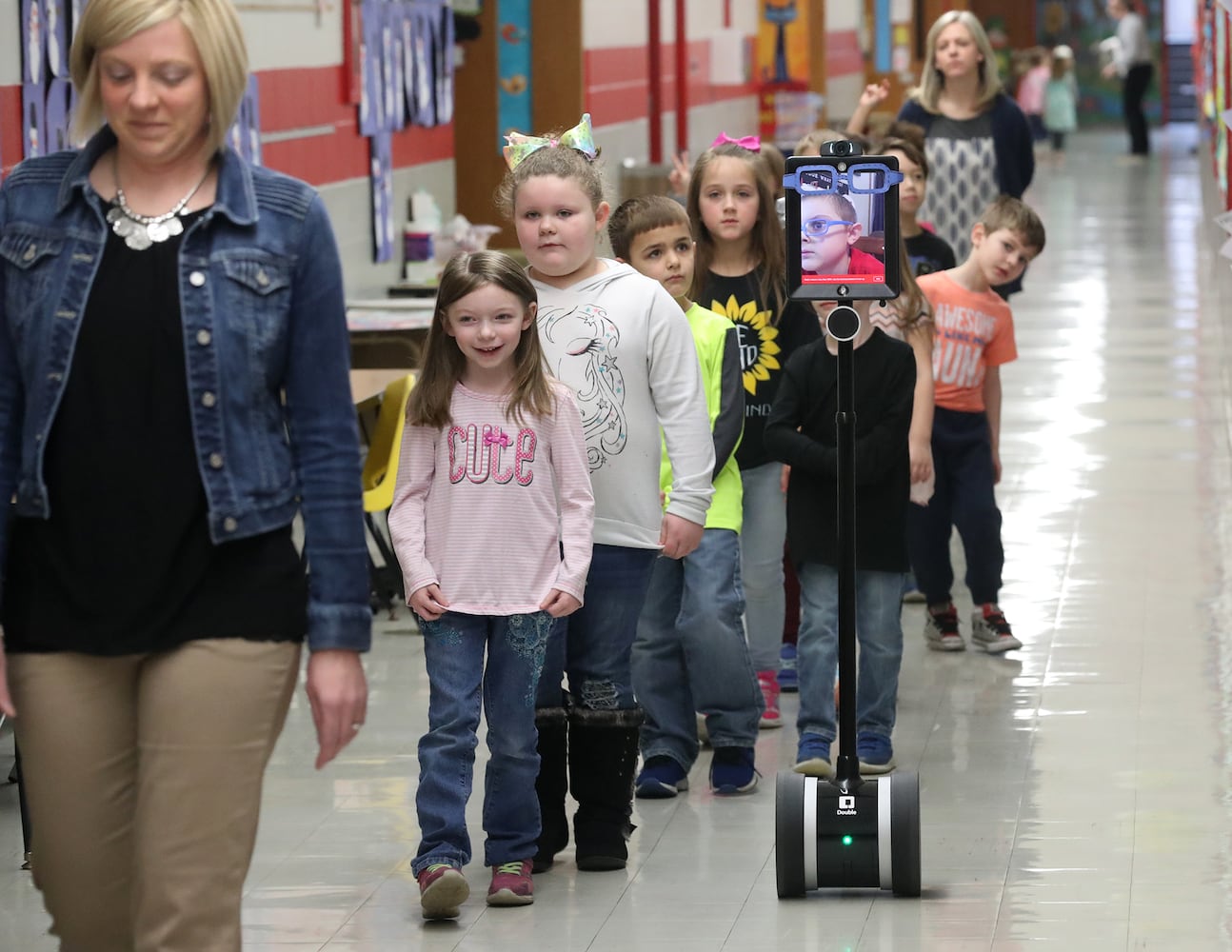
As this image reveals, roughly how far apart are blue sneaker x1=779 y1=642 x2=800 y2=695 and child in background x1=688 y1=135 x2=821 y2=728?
29.5 inches

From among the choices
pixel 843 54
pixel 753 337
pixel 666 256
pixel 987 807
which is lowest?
pixel 987 807

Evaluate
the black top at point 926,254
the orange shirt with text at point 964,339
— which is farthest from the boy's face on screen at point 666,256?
the black top at point 926,254

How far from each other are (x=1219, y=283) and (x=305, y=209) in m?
12.6

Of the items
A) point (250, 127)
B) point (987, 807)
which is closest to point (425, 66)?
point (250, 127)

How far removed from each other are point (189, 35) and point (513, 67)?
989 cm

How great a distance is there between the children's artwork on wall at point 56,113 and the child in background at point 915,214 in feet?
8.05

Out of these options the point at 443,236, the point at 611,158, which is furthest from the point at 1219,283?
the point at 443,236

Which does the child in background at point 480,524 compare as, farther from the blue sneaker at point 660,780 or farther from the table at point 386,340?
the table at point 386,340

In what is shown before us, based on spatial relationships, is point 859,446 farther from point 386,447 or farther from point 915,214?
point 386,447

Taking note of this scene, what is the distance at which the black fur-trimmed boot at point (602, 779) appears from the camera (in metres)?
4.29

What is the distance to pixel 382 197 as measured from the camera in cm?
969

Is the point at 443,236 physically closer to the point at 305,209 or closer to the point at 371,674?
the point at 371,674

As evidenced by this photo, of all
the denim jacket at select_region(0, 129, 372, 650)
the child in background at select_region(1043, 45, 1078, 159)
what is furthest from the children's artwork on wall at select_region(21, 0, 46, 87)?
the child in background at select_region(1043, 45, 1078, 159)

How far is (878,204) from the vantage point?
13.2 ft
